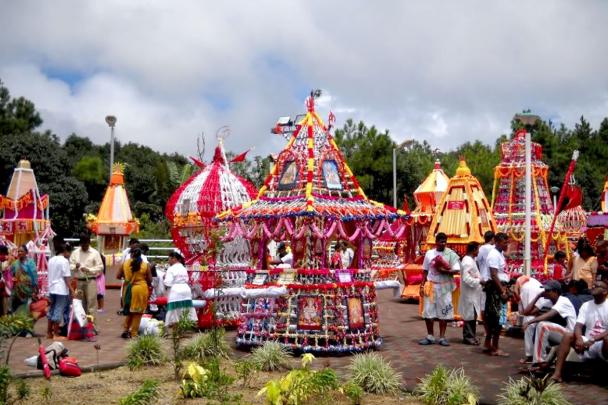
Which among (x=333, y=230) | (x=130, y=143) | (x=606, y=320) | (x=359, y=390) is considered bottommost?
(x=359, y=390)

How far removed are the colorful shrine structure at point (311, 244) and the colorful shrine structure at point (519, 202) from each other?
10.2 meters

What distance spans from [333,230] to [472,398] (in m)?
4.07

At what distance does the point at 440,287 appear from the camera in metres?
11.5

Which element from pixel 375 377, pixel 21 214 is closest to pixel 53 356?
pixel 375 377

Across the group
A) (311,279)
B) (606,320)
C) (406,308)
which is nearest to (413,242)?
(406,308)

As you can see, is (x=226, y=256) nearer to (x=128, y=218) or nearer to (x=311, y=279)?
(x=311, y=279)

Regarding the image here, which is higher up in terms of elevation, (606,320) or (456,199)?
(456,199)

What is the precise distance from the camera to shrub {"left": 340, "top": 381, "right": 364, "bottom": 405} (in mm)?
7676

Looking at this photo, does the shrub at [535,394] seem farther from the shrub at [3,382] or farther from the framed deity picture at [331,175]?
the framed deity picture at [331,175]

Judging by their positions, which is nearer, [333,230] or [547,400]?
[547,400]

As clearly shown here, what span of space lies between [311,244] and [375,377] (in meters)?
3.34

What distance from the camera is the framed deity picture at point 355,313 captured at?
35.8ft

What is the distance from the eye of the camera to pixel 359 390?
304 inches

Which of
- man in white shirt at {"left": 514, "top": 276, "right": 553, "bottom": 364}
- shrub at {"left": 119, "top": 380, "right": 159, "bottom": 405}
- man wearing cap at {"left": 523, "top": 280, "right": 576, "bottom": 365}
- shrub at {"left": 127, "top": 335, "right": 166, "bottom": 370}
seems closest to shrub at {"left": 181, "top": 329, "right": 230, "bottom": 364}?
shrub at {"left": 127, "top": 335, "right": 166, "bottom": 370}
